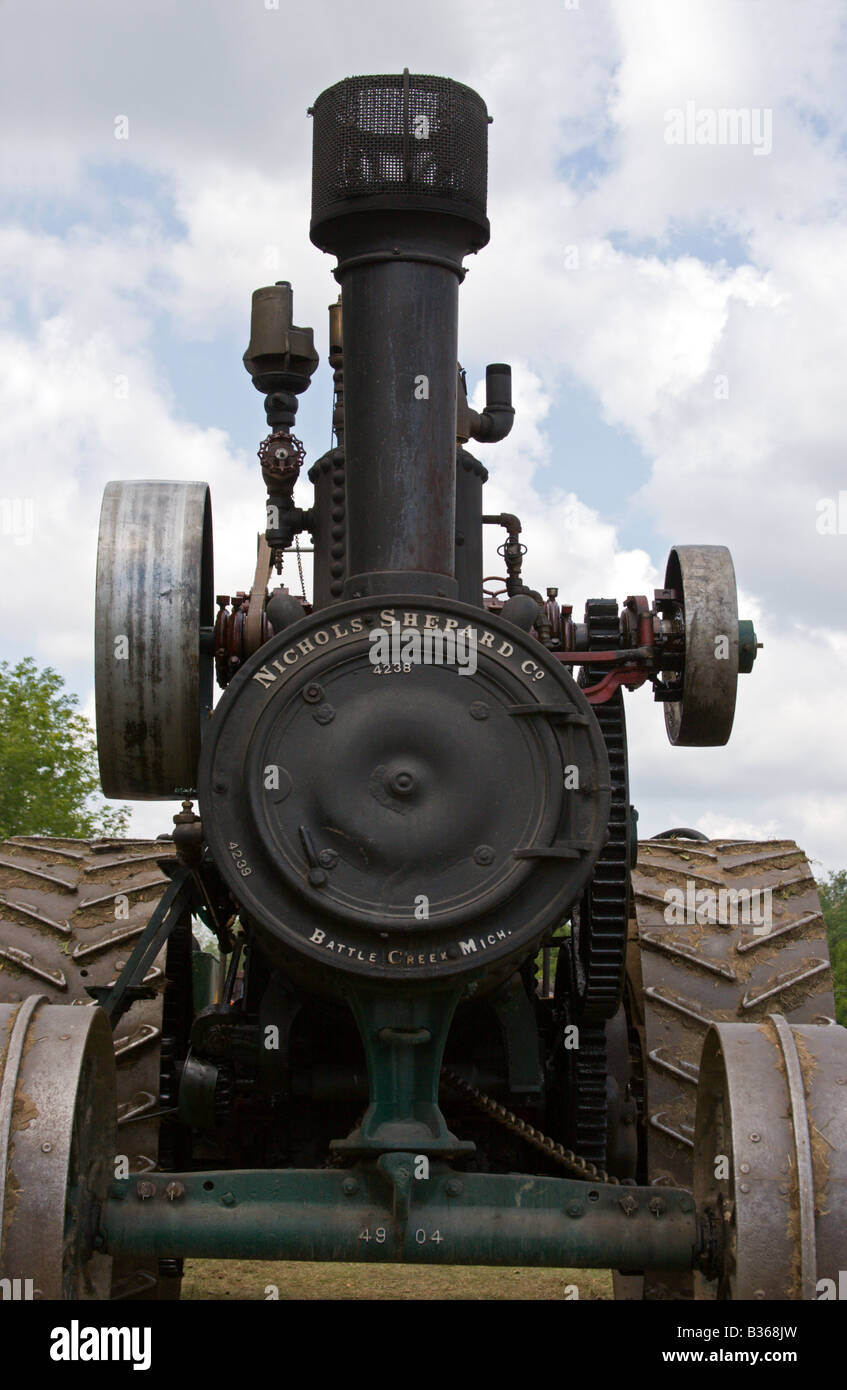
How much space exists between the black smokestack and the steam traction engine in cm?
1

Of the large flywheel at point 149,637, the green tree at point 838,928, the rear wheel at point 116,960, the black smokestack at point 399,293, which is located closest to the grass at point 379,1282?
the rear wheel at point 116,960

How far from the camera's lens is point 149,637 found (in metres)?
4.97

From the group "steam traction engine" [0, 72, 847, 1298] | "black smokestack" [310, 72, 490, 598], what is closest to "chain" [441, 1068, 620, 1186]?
"steam traction engine" [0, 72, 847, 1298]

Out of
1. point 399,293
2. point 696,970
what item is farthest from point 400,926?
point 696,970

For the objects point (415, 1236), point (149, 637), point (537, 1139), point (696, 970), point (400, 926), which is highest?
point (149, 637)

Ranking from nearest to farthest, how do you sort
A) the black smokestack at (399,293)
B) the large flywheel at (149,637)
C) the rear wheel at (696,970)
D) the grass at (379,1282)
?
the black smokestack at (399,293), the large flywheel at (149,637), the rear wheel at (696,970), the grass at (379,1282)

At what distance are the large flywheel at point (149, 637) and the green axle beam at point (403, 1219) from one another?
131 centimetres

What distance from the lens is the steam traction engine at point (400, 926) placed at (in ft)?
13.9

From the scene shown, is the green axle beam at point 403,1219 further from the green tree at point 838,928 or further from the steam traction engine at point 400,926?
the green tree at point 838,928

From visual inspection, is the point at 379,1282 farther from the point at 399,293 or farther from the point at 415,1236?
the point at 399,293

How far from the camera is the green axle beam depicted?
422 centimetres

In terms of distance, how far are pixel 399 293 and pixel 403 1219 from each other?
2553 millimetres

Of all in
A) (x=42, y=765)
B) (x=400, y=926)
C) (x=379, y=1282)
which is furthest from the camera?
(x=42, y=765)

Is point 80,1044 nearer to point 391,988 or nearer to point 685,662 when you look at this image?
point 391,988
